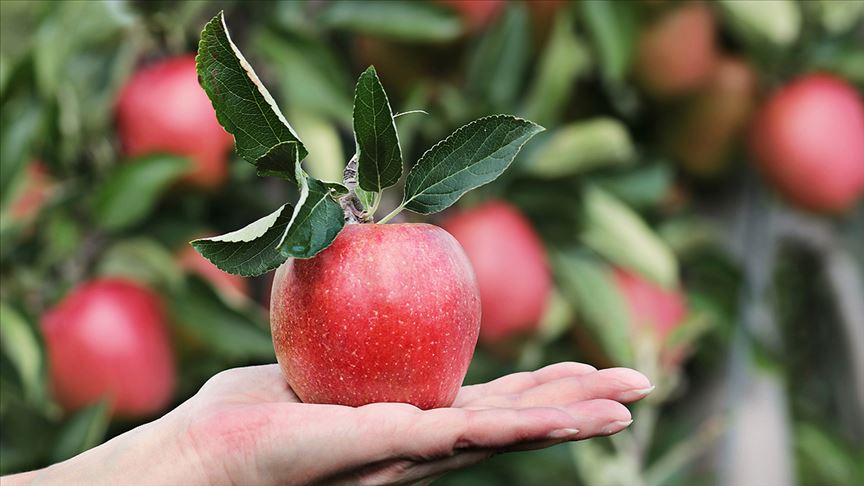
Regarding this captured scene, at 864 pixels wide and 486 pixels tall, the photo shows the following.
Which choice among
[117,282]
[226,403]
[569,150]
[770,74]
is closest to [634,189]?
[569,150]

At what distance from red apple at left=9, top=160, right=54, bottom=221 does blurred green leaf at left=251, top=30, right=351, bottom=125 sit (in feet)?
0.65

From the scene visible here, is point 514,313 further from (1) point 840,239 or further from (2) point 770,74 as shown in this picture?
(1) point 840,239

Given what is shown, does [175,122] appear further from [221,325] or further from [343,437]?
[343,437]

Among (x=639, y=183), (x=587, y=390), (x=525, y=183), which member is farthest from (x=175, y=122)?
(x=587, y=390)

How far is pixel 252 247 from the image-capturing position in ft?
1.38

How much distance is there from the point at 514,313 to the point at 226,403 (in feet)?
1.37

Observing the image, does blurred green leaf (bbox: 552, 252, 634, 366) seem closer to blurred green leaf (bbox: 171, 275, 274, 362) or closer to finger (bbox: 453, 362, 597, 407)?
blurred green leaf (bbox: 171, 275, 274, 362)

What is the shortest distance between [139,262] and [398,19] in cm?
27

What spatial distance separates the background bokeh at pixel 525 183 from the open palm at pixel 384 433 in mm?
370

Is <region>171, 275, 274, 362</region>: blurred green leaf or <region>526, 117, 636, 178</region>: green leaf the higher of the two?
<region>526, 117, 636, 178</region>: green leaf

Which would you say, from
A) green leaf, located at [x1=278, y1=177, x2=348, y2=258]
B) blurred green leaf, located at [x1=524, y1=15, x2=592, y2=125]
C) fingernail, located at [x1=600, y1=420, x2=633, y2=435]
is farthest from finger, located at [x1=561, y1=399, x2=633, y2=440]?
blurred green leaf, located at [x1=524, y1=15, x2=592, y2=125]

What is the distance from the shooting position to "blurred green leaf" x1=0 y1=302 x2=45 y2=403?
750mm

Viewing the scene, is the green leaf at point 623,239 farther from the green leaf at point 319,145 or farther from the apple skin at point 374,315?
the apple skin at point 374,315

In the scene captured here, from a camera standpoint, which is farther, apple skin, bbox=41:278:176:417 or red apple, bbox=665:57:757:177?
red apple, bbox=665:57:757:177
